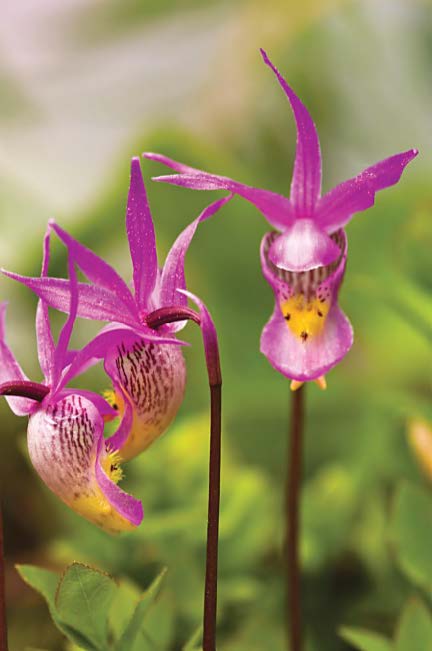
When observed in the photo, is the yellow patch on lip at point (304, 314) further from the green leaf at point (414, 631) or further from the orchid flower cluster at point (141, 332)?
the green leaf at point (414, 631)

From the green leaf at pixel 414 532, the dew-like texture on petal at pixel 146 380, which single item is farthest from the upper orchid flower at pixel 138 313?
the green leaf at pixel 414 532

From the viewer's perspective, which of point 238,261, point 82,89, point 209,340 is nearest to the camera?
point 209,340

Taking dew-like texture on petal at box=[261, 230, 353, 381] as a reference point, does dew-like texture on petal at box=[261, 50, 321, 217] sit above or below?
above

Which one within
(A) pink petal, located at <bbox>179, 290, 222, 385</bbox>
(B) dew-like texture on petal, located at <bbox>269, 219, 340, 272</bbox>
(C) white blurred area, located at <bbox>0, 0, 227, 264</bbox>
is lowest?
(A) pink petal, located at <bbox>179, 290, 222, 385</bbox>

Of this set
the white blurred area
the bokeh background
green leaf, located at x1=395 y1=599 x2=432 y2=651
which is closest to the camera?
green leaf, located at x1=395 y1=599 x2=432 y2=651

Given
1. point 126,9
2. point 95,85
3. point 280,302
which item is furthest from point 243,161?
point 280,302

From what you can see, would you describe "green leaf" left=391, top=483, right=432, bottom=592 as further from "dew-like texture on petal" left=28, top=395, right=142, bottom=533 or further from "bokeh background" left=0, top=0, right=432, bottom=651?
"dew-like texture on petal" left=28, top=395, right=142, bottom=533

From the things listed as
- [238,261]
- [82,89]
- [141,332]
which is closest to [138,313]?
[141,332]

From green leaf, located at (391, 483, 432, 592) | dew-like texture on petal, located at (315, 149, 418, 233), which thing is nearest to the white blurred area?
green leaf, located at (391, 483, 432, 592)

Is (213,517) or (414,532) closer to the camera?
(213,517)

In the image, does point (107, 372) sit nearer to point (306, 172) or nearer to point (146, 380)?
point (146, 380)
